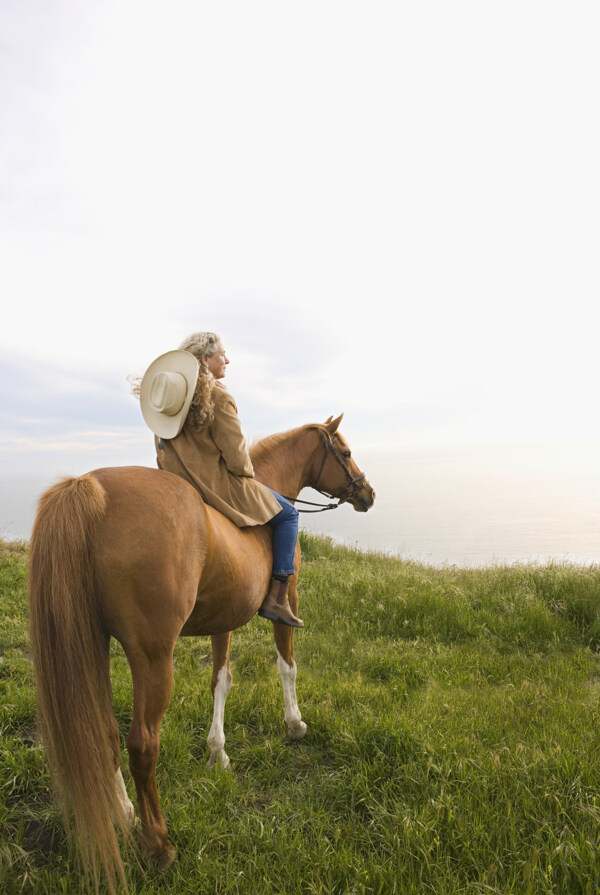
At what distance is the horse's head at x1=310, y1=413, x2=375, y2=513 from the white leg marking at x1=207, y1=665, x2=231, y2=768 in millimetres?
2046

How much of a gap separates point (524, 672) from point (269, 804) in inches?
122

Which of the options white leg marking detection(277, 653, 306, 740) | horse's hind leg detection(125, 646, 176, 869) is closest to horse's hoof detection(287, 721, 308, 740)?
white leg marking detection(277, 653, 306, 740)

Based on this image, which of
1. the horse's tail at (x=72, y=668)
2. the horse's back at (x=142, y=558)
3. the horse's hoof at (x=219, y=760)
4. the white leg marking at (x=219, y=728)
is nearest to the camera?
the horse's tail at (x=72, y=668)

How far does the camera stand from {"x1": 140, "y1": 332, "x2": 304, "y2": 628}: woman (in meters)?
3.41

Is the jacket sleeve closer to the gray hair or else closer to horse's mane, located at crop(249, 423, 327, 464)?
the gray hair

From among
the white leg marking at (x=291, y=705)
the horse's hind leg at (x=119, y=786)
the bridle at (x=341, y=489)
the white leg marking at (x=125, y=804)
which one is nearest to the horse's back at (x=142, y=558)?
the horse's hind leg at (x=119, y=786)

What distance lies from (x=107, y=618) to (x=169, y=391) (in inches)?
57.0

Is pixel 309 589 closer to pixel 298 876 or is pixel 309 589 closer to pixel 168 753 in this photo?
pixel 168 753

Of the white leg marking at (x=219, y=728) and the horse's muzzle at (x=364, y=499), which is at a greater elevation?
the horse's muzzle at (x=364, y=499)

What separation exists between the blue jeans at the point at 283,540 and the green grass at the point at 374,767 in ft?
4.43

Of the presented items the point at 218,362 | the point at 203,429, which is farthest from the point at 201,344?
the point at 203,429

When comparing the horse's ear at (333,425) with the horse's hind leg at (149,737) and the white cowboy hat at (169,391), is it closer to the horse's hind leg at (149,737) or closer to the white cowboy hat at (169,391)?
the white cowboy hat at (169,391)

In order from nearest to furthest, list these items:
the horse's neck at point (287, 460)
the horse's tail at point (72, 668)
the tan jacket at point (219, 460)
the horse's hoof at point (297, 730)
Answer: the horse's tail at point (72, 668), the tan jacket at point (219, 460), the horse's hoof at point (297, 730), the horse's neck at point (287, 460)

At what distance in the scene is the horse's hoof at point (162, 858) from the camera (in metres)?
2.81
